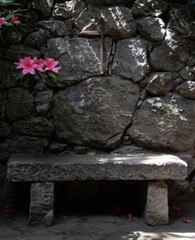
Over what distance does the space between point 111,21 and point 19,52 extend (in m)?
0.70

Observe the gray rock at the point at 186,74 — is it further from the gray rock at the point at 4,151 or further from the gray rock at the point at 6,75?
the gray rock at the point at 4,151

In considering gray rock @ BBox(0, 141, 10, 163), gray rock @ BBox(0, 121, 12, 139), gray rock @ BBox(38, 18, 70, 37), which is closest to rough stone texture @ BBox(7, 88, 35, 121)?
gray rock @ BBox(0, 121, 12, 139)

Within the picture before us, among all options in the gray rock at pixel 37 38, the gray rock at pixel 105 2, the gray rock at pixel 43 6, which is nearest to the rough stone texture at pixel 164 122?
the gray rock at pixel 105 2

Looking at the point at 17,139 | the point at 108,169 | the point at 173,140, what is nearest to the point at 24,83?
the point at 17,139

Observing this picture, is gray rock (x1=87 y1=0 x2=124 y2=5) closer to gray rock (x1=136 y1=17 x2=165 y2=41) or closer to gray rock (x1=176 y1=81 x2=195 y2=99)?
gray rock (x1=136 y1=17 x2=165 y2=41)

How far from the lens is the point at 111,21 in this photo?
2.69 meters

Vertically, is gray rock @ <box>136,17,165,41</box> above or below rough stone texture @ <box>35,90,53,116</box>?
above

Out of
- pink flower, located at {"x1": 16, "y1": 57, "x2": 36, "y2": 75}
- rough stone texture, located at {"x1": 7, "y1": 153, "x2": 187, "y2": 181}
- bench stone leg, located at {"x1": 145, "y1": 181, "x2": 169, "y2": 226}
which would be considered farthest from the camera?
bench stone leg, located at {"x1": 145, "y1": 181, "x2": 169, "y2": 226}

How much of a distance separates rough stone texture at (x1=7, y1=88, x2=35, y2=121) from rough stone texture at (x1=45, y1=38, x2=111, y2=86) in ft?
0.88

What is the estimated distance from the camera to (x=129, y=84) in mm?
2697

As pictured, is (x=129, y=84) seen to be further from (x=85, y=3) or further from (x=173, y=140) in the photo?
(x=85, y=3)

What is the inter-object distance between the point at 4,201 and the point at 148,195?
1042 millimetres

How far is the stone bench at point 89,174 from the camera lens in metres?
2.26

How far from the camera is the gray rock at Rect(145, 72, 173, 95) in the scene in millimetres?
2666
